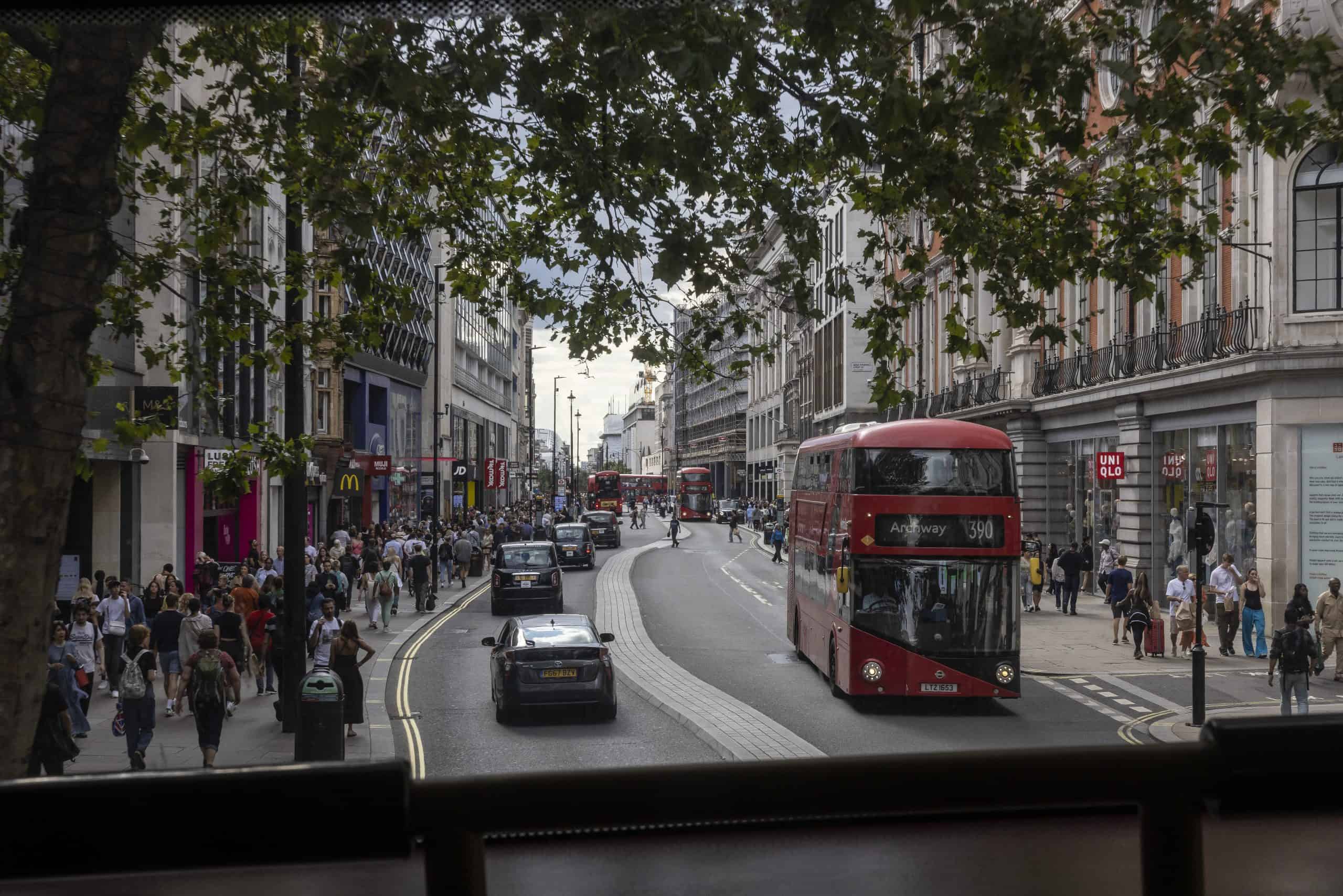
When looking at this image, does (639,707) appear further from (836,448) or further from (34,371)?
(34,371)

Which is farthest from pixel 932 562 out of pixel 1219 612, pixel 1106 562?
pixel 1106 562

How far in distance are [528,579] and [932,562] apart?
15.8 metres

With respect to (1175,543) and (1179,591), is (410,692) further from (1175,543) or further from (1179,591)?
(1175,543)

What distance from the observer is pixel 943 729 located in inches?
607

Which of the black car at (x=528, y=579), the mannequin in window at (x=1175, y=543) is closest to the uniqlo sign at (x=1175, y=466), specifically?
the mannequin in window at (x=1175, y=543)

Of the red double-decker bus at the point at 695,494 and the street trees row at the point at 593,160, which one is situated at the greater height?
the street trees row at the point at 593,160

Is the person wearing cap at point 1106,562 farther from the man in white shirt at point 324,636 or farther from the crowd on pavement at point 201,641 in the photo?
the man in white shirt at point 324,636

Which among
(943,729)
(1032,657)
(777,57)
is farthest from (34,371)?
(1032,657)

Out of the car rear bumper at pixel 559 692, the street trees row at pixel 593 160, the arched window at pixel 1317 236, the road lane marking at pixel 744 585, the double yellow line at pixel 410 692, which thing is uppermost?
the arched window at pixel 1317 236

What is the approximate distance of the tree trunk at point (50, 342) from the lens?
5.05m

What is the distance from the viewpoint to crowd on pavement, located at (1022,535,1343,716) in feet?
49.2

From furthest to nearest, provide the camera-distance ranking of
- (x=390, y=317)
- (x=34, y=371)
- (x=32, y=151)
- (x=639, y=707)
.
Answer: (x=639, y=707)
(x=390, y=317)
(x=32, y=151)
(x=34, y=371)

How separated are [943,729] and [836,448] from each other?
4.39m

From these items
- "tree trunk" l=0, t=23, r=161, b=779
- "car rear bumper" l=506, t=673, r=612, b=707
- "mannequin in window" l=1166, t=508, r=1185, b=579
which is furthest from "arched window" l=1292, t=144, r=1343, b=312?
"tree trunk" l=0, t=23, r=161, b=779
